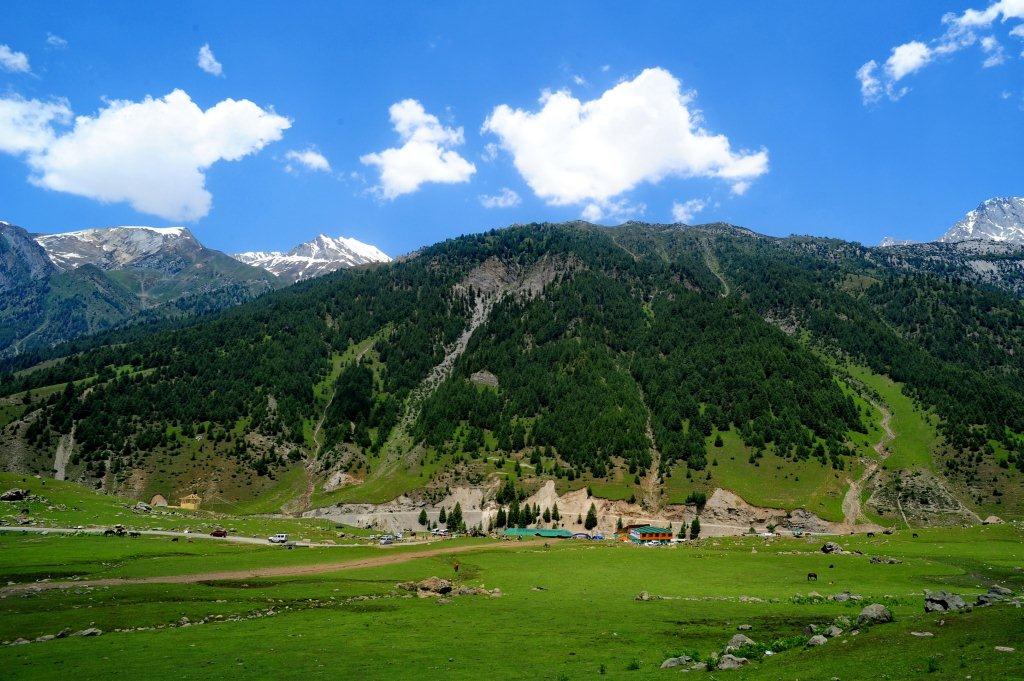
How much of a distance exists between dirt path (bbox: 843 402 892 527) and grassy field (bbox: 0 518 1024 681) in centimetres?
6653

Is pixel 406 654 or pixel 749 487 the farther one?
pixel 749 487

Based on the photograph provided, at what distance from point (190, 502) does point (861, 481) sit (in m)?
182

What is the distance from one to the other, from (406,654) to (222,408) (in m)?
193

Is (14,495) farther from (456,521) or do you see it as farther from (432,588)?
(432,588)

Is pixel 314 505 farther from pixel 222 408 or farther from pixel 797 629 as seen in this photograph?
pixel 797 629

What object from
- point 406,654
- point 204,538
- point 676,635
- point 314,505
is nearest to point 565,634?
point 676,635

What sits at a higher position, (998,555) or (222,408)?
(222,408)

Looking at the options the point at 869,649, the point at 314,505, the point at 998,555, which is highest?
the point at 869,649

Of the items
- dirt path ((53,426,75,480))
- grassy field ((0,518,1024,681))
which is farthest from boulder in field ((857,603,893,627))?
dirt path ((53,426,75,480))

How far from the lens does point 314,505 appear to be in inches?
6403

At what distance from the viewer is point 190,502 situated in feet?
502

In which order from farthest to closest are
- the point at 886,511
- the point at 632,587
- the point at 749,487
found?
the point at 749,487 < the point at 886,511 < the point at 632,587

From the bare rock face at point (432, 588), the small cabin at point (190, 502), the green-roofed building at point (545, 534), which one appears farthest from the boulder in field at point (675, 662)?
the small cabin at point (190, 502)

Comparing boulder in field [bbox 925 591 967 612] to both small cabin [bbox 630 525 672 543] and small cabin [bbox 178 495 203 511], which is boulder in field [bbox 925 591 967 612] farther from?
small cabin [bbox 178 495 203 511]
